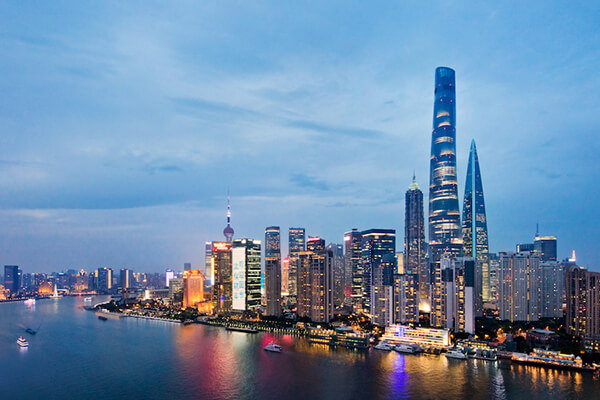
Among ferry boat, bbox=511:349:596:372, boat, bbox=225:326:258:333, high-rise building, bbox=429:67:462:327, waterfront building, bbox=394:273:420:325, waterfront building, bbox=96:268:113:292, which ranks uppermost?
high-rise building, bbox=429:67:462:327

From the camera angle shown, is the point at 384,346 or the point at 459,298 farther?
the point at 459,298

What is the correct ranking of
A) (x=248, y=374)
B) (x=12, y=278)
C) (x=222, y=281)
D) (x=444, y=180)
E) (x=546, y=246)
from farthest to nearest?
(x=12, y=278) < (x=444, y=180) < (x=546, y=246) < (x=222, y=281) < (x=248, y=374)

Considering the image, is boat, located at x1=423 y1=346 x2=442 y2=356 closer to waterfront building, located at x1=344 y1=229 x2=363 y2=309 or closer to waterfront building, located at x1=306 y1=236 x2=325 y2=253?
waterfront building, located at x1=344 y1=229 x2=363 y2=309

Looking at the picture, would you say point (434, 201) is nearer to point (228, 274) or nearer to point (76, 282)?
point (228, 274)

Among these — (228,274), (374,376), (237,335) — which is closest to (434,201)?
(228,274)

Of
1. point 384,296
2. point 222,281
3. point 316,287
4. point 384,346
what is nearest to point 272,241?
point 222,281

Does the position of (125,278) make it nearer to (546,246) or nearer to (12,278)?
(12,278)

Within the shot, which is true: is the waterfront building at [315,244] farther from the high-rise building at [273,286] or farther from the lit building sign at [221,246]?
the high-rise building at [273,286]

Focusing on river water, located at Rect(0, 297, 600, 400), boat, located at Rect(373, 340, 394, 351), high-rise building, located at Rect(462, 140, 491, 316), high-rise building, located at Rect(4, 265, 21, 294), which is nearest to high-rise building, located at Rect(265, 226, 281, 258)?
high-rise building, located at Rect(462, 140, 491, 316)

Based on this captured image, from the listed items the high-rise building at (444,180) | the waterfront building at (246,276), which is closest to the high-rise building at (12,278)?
the waterfront building at (246,276)
